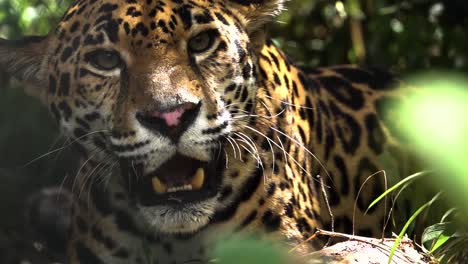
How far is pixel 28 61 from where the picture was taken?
3451 millimetres

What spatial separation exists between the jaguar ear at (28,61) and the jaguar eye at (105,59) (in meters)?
0.35

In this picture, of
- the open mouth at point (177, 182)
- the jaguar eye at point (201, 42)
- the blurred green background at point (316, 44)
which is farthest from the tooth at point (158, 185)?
the blurred green background at point (316, 44)

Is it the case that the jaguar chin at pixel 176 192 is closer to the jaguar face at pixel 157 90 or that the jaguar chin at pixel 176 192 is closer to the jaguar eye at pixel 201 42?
the jaguar face at pixel 157 90

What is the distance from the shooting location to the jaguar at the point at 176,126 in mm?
2938

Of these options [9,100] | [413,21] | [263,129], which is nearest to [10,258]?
[9,100]

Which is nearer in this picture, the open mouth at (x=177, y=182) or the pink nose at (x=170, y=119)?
the pink nose at (x=170, y=119)

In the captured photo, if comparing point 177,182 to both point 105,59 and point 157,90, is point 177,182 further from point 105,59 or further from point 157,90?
point 105,59

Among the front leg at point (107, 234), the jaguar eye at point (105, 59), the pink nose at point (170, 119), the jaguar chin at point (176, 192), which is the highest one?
the jaguar eye at point (105, 59)

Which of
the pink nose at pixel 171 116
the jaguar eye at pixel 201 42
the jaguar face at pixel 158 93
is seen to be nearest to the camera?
the pink nose at pixel 171 116

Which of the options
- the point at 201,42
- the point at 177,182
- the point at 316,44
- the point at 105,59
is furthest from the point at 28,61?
the point at 316,44

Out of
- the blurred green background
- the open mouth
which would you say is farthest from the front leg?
the blurred green background

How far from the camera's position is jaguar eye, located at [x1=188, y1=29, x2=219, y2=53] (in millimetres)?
3170

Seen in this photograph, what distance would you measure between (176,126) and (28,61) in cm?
101

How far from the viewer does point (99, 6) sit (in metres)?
3.17
